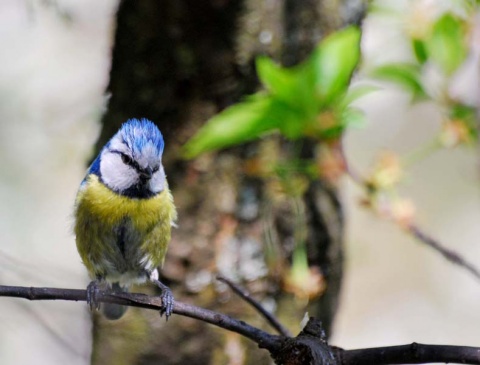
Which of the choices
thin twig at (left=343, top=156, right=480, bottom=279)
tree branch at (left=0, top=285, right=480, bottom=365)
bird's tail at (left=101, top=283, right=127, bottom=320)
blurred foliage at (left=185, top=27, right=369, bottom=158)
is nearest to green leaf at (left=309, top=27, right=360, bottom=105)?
blurred foliage at (left=185, top=27, right=369, bottom=158)

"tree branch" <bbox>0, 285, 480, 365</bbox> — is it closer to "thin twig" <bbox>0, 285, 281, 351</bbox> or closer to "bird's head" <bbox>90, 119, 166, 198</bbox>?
"thin twig" <bbox>0, 285, 281, 351</bbox>

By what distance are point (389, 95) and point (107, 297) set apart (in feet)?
8.28

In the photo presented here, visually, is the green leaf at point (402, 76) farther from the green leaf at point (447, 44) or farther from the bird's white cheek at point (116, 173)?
the bird's white cheek at point (116, 173)

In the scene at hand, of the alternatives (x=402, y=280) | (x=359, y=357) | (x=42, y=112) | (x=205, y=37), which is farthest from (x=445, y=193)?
(x=359, y=357)

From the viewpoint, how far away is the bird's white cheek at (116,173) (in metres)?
1.41

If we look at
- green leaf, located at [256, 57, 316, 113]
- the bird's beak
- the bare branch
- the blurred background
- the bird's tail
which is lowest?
the bare branch

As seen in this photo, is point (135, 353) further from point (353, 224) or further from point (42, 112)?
point (353, 224)

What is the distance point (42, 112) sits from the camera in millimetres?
2736

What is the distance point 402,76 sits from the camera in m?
1.47

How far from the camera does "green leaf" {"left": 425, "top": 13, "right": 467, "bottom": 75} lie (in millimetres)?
1442

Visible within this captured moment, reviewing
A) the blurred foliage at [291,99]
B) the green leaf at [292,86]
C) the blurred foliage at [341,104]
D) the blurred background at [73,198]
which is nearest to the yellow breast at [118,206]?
the blurred foliage at [341,104]

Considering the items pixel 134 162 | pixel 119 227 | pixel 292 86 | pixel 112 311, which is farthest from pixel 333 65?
pixel 112 311

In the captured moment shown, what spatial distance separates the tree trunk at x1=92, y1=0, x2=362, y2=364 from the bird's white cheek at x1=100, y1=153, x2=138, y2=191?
248 mm

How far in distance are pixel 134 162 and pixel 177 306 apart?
544 millimetres
